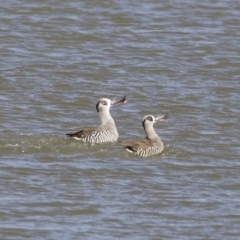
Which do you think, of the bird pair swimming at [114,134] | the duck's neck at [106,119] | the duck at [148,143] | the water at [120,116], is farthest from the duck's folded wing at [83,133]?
the duck at [148,143]

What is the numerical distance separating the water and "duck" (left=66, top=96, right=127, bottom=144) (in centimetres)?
17

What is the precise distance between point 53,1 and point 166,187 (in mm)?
11701

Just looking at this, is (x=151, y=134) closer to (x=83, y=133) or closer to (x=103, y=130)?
(x=103, y=130)

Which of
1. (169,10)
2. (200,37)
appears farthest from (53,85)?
(169,10)

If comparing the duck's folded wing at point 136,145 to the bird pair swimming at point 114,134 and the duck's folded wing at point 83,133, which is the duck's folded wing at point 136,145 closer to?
Result: the bird pair swimming at point 114,134

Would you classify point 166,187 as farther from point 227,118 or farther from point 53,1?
point 53,1

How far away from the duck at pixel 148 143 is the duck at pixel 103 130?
1.55 ft

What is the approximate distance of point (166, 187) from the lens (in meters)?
12.3

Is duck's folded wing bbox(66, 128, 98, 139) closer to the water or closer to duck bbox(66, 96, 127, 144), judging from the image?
duck bbox(66, 96, 127, 144)

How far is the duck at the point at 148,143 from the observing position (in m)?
13.6

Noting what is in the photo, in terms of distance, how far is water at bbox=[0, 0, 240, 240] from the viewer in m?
11.2

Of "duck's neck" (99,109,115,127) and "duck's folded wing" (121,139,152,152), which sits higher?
"duck's folded wing" (121,139,152,152)

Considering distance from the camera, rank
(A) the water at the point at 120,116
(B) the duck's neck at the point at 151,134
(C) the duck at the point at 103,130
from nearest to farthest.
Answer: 1. (A) the water at the point at 120,116
2. (B) the duck's neck at the point at 151,134
3. (C) the duck at the point at 103,130

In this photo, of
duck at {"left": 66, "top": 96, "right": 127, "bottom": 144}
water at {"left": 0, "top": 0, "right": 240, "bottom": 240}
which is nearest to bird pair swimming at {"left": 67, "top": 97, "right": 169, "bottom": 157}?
duck at {"left": 66, "top": 96, "right": 127, "bottom": 144}
